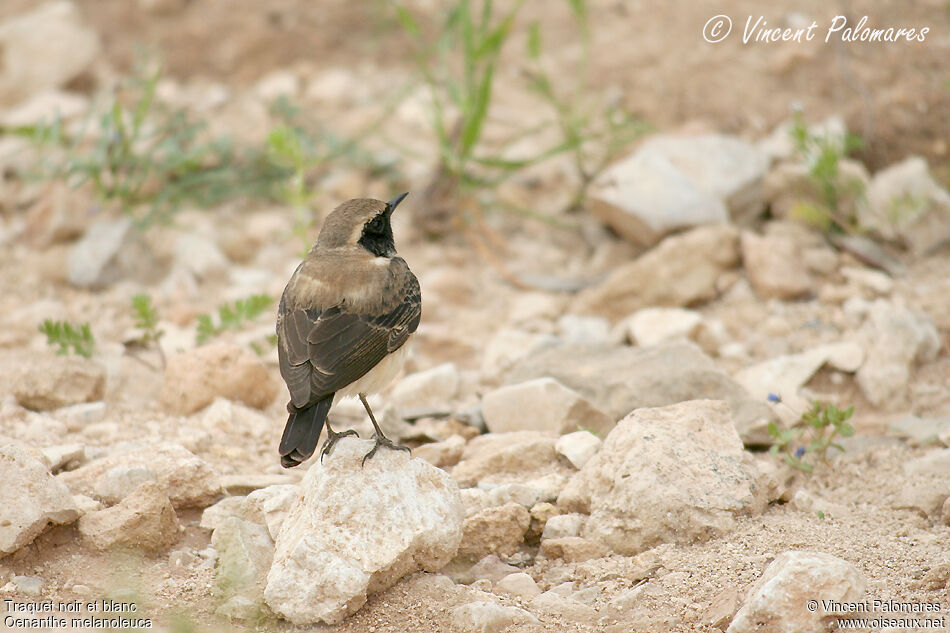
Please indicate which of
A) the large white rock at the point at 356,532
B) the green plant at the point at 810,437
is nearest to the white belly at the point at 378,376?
the large white rock at the point at 356,532

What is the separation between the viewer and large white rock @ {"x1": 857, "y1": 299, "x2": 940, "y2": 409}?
5988mm

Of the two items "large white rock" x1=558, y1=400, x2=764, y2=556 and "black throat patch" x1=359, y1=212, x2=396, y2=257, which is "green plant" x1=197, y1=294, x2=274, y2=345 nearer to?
"black throat patch" x1=359, y1=212, x2=396, y2=257

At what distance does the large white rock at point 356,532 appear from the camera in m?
3.85

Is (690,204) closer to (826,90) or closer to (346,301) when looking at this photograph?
(826,90)

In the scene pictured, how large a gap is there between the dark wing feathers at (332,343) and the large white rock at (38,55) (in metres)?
6.28

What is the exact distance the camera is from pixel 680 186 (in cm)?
756

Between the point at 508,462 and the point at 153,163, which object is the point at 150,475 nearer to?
the point at 508,462

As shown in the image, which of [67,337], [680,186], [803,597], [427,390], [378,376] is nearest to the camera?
[803,597]

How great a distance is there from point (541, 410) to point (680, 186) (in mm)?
2708

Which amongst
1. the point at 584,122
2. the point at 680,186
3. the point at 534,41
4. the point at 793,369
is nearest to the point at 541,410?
the point at 793,369

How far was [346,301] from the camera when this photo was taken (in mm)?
4973

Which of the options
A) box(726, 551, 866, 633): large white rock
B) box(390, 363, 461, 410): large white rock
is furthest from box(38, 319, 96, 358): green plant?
box(726, 551, 866, 633): large white rock

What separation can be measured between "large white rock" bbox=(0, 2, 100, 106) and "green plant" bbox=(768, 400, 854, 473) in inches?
308

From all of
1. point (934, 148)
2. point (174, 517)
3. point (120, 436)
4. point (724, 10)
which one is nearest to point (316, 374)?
point (174, 517)
